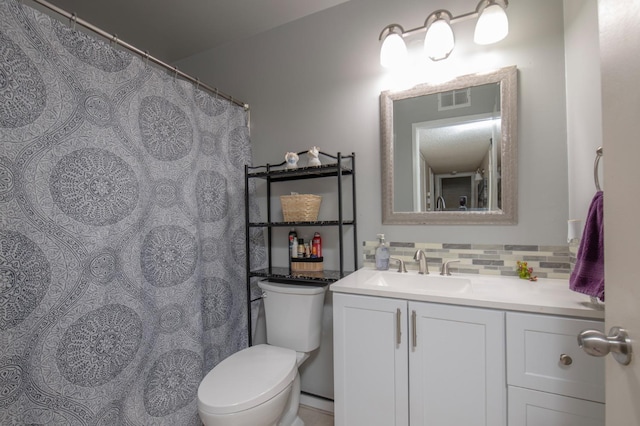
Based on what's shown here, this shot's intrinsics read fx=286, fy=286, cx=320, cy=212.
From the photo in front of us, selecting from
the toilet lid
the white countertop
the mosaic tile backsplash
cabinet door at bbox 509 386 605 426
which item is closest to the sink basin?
the white countertop

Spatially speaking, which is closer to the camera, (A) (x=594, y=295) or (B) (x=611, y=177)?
(B) (x=611, y=177)

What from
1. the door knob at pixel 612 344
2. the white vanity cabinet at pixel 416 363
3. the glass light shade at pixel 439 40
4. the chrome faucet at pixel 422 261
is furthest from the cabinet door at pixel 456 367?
the glass light shade at pixel 439 40

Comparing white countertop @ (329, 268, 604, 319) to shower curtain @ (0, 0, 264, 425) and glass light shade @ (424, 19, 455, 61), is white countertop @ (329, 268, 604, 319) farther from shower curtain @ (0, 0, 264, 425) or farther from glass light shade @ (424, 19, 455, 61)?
glass light shade @ (424, 19, 455, 61)

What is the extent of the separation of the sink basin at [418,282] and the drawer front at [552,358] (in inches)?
13.8

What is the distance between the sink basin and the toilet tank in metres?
0.35

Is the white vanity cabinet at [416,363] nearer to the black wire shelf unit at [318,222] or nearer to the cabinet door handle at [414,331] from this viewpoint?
the cabinet door handle at [414,331]

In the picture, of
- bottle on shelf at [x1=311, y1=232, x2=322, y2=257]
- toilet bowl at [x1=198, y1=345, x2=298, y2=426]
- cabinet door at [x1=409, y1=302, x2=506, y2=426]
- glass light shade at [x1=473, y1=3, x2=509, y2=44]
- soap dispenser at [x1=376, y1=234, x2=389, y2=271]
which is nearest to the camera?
cabinet door at [x1=409, y1=302, x2=506, y2=426]

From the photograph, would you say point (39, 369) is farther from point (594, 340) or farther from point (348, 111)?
point (348, 111)

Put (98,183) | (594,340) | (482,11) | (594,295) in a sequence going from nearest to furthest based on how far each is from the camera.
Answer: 1. (594,340)
2. (594,295)
3. (98,183)
4. (482,11)

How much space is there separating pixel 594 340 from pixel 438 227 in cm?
102

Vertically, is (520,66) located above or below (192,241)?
above

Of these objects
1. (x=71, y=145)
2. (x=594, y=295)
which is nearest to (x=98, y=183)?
(x=71, y=145)

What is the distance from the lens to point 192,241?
151cm

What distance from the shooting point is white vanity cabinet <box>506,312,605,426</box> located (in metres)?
0.91
